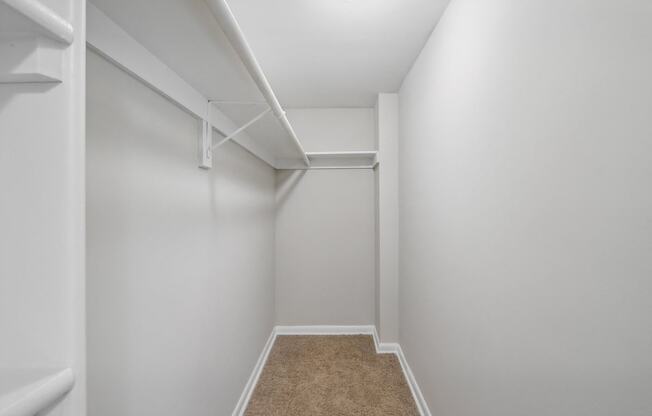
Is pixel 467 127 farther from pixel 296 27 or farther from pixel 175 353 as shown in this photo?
pixel 175 353

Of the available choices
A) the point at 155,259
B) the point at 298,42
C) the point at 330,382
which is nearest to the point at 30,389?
the point at 155,259

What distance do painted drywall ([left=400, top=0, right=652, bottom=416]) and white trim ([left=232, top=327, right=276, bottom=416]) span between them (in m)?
1.25

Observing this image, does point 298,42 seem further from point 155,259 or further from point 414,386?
point 414,386

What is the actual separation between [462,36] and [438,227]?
958mm

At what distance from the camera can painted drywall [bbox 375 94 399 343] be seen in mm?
2732

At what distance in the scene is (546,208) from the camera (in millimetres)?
840

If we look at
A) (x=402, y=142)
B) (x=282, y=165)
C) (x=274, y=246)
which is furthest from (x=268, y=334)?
(x=402, y=142)

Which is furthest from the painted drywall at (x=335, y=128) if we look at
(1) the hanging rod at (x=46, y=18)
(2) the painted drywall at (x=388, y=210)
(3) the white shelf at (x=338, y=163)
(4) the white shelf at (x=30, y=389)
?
(4) the white shelf at (x=30, y=389)

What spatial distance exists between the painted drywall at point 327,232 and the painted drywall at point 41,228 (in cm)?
282

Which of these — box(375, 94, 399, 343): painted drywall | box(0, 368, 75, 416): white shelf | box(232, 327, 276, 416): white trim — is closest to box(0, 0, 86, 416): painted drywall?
box(0, 368, 75, 416): white shelf

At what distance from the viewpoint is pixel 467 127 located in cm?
135

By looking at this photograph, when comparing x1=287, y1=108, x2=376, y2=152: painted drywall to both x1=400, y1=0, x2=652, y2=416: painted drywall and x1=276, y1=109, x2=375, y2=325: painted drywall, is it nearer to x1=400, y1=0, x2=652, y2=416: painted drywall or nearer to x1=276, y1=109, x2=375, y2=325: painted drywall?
x1=276, y1=109, x2=375, y2=325: painted drywall

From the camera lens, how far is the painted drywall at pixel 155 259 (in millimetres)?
824

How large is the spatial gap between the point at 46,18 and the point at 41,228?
275mm
